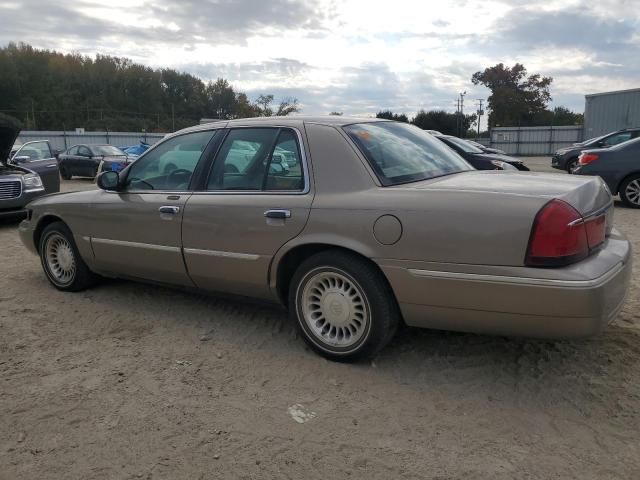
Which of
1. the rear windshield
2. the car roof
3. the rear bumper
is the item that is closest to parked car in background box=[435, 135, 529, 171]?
the rear windshield

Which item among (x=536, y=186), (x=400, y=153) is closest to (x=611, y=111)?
(x=400, y=153)

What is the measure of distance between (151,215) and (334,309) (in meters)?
1.67

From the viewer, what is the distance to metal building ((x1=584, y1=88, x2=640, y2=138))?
1133 inches

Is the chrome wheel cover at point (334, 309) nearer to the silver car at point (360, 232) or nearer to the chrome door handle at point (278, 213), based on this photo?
the silver car at point (360, 232)

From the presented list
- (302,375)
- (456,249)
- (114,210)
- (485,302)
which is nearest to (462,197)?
(456,249)

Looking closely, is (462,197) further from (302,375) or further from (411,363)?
(302,375)

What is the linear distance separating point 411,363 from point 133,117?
296 feet

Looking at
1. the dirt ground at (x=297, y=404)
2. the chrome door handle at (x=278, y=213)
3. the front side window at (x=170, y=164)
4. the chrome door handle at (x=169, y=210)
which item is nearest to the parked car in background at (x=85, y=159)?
the front side window at (x=170, y=164)

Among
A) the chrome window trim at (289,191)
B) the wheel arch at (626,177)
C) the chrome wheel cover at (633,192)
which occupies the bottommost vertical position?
the chrome wheel cover at (633,192)

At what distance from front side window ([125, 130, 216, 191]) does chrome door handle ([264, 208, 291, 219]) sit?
868mm

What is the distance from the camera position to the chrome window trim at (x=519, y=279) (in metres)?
2.58

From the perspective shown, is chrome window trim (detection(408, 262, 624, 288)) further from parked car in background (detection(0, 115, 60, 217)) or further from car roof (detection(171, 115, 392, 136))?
parked car in background (detection(0, 115, 60, 217))

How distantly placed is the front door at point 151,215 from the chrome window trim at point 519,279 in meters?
1.90

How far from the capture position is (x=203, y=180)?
3889 mm
